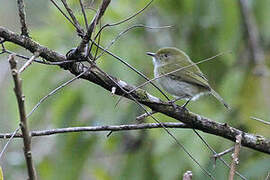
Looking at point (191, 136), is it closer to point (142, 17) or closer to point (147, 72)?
point (147, 72)

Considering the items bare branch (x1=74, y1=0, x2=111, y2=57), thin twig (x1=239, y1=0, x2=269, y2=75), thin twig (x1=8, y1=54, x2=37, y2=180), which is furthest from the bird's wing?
thin twig (x1=8, y1=54, x2=37, y2=180)

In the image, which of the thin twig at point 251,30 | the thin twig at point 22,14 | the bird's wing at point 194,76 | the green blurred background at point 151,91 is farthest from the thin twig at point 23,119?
the thin twig at point 251,30

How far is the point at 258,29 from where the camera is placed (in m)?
4.95

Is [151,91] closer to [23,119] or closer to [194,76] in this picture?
[194,76]

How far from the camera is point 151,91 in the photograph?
13.3 ft

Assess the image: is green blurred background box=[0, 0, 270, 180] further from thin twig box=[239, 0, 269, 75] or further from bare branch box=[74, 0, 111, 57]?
bare branch box=[74, 0, 111, 57]

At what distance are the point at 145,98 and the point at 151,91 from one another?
1521 millimetres

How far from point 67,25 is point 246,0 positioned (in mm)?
1500

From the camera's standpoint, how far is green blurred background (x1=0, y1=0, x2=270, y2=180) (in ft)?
13.0

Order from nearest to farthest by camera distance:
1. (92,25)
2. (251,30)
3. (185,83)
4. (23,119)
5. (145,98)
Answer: (23,119) → (92,25) → (145,98) → (185,83) → (251,30)

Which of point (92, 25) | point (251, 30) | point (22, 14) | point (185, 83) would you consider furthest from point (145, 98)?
point (251, 30)

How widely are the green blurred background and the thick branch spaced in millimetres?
947

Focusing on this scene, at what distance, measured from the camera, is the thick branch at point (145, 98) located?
2215mm

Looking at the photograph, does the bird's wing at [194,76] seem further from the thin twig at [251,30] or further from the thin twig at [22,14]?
the thin twig at [22,14]
